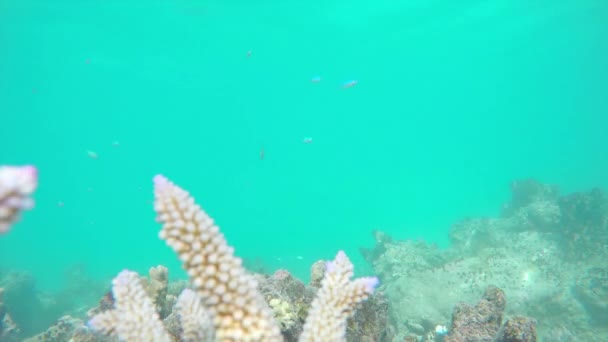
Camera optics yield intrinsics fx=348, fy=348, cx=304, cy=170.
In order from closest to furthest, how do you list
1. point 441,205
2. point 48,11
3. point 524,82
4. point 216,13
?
point 48,11, point 216,13, point 441,205, point 524,82

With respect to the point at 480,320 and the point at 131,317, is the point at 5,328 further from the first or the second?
the point at 480,320

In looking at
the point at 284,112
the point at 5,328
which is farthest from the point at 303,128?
the point at 5,328

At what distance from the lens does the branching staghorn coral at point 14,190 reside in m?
1.17

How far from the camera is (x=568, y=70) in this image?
8725 cm

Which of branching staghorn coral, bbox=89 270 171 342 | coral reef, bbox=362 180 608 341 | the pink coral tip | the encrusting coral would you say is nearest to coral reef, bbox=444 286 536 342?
the pink coral tip

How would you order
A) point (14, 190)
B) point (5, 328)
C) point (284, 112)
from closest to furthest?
point (14, 190) → point (5, 328) → point (284, 112)

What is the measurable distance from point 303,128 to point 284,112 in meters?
16.5

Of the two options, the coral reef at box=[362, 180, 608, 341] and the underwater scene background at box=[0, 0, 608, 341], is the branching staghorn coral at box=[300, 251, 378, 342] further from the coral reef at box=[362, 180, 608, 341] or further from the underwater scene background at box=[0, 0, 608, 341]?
the coral reef at box=[362, 180, 608, 341]

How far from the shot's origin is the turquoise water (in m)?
42.4

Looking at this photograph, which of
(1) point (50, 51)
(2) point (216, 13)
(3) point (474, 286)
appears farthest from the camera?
(1) point (50, 51)

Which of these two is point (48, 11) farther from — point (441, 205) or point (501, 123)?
point (501, 123)

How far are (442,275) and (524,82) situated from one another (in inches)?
4105

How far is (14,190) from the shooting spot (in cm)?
119

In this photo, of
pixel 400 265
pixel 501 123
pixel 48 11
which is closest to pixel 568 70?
pixel 501 123
